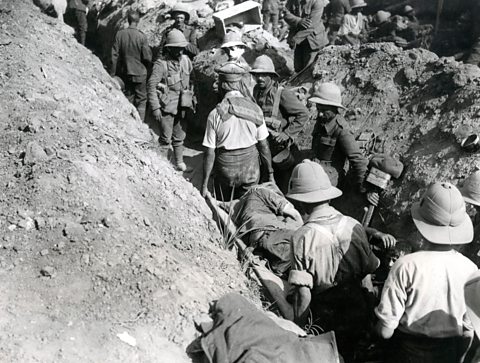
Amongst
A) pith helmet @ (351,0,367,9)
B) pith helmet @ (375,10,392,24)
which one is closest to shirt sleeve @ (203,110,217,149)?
pith helmet @ (351,0,367,9)

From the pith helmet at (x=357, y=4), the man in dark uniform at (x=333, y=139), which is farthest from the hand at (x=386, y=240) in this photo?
the pith helmet at (x=357, y=4)

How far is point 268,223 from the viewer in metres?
5.43

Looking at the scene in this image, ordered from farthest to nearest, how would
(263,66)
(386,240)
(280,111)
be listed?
(280,111)
(263,66)
(386,240)

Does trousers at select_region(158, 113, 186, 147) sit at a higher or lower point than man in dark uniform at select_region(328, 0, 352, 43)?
lower

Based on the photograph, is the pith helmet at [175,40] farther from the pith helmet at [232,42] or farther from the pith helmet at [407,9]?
the pith helmet at [407,9]

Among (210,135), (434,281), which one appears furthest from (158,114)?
(434,281)

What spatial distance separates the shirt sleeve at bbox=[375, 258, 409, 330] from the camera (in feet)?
10.7

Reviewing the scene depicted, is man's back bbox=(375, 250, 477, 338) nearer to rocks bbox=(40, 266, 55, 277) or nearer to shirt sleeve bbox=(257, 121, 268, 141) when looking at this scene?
rocks bbox=(40, 266, 55, 277)

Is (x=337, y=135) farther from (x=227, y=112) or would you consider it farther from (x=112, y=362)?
(x=112, y=362)

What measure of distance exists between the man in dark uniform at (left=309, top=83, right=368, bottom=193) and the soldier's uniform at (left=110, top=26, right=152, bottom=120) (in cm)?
423

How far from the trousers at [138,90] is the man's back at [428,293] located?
6.91 metres

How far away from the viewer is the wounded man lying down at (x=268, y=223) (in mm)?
5211

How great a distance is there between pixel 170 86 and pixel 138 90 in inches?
72.4

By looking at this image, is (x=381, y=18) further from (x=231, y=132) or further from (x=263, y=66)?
(x=231, y=132)
